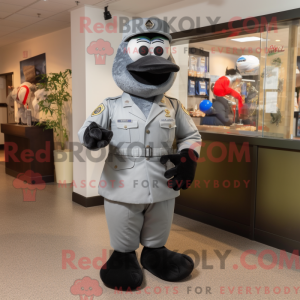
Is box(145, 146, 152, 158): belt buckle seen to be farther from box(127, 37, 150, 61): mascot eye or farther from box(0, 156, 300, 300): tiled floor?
box(0, 156, 300, 300): tiled floor

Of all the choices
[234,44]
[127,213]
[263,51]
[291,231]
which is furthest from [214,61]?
[127,213]

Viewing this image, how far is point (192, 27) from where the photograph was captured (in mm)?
3697

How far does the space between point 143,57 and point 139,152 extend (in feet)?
1.90

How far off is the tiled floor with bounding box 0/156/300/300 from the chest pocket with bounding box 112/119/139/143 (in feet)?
3.24

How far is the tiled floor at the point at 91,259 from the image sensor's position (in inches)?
90.0

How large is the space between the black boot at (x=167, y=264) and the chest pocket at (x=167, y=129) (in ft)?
2.55

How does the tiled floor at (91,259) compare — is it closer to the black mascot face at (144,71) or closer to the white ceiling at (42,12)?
the black mascot face at (144,71)

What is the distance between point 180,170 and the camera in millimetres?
2162

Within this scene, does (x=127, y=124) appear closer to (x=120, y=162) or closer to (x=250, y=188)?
(x=120, y=162)

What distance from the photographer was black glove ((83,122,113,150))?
196cm

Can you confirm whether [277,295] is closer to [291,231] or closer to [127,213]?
[291,231]

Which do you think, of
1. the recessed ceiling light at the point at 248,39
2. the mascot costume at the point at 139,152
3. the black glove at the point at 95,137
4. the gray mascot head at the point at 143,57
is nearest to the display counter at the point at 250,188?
the recessed ceiling light at the point at 248,39

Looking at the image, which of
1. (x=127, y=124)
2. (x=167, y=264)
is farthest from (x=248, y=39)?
(x=167, y=264)

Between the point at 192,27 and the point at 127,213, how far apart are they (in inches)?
91.0
